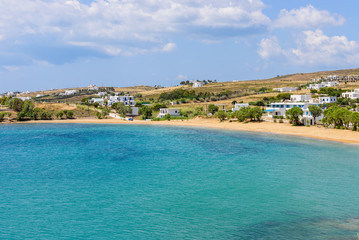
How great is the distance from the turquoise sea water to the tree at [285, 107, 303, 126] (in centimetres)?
2161

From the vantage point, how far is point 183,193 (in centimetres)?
2819

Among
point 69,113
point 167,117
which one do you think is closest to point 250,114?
point 167,117

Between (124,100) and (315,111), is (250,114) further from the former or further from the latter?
(124,100)

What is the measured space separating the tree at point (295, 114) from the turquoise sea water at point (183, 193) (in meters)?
21.6

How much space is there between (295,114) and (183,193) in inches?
2064

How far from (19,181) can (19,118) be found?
3381 inches

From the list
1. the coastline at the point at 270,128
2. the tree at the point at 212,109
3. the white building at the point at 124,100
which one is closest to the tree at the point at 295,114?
the coastline at the point at 270,128

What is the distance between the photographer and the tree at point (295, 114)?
71.9m

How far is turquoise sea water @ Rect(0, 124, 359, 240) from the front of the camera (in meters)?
20.7

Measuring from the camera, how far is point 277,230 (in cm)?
2000

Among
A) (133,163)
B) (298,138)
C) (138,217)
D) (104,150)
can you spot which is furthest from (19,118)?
(138,217)

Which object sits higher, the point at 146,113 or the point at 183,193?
the point at 146,113

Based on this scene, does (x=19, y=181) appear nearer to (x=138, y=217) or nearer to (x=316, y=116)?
(x=138, y=217)

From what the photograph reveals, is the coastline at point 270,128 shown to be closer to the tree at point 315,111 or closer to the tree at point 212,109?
the tree at point 315,111
